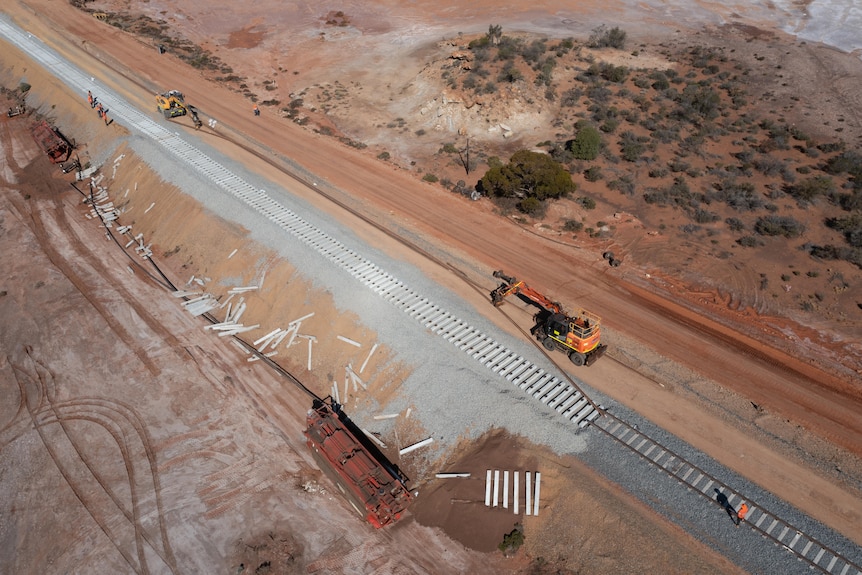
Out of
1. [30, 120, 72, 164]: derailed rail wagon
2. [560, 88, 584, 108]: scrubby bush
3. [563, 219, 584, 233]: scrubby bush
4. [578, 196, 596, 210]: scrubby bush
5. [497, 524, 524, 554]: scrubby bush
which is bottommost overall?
[497, 524, 524, 554]: scrubby bush

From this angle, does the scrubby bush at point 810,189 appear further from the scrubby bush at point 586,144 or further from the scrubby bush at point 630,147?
the scrubby bush at point 586,144

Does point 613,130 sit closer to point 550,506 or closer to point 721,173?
point 721,173

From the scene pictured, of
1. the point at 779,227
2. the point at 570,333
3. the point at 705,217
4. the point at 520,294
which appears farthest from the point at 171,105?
the point at 779,227

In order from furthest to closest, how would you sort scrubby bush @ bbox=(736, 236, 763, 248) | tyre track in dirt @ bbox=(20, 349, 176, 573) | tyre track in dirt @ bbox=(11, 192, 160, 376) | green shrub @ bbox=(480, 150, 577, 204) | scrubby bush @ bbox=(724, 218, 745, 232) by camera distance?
1. green shrub @ bbox=(480, 150, 577, 204)
2. scrubby bush @ bbox=(724, 218, 745, 232)
3. scrubby bush @ bbox=(736, 236, 763, 248)
4. tyre track in dirt @ bbox=(11, 192, 160, 376)
5. tyre track in dirt @ bbox=(20, 349, 176, 573)

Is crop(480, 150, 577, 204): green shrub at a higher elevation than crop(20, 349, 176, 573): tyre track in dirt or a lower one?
higher

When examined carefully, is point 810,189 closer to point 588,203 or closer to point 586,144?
point 588,203

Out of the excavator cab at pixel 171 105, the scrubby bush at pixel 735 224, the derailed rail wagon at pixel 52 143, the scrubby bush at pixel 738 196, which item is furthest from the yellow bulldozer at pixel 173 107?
the scrubby bush at pixel 735 224

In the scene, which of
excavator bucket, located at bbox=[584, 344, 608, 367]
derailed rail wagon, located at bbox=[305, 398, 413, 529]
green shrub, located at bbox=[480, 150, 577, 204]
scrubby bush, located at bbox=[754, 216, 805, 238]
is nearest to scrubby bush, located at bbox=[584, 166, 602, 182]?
green shrub, located at bbox=[480, 150, 577, 204]

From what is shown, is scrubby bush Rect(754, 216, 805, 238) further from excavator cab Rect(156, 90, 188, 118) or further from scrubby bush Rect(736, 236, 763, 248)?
excavator cab Rect(156, 90, 188, 118)
